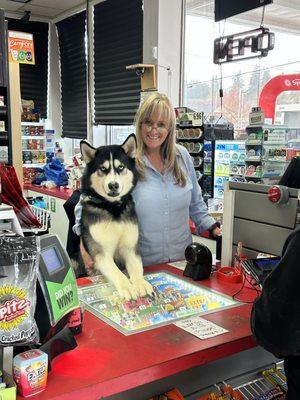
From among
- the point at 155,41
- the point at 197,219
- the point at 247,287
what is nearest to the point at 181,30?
the point at 155,41

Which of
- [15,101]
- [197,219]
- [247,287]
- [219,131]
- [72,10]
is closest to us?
[247,287]

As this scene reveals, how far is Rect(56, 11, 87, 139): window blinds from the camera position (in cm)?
686

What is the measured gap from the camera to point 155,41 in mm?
4988

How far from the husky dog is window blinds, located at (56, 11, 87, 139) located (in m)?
5.07

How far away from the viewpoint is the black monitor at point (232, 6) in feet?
13.2

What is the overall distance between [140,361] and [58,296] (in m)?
0.32

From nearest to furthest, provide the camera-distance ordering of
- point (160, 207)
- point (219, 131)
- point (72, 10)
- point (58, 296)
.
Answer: point (58, 296) < point (160, 207) < point (219, 131) < point (72, 10)

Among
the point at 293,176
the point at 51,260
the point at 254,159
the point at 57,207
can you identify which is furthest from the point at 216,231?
the point at 57,207

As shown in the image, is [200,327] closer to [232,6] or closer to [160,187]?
[160,187]

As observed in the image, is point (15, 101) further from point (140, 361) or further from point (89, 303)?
point (140, 361)

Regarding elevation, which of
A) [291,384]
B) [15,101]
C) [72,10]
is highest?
[72,10]

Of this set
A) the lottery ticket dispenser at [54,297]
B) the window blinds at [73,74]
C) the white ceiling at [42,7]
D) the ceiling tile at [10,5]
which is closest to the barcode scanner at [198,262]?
the lottery ticket dispenser at [54,297]

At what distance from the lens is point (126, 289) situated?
175cm

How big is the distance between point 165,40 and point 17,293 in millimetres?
4491
